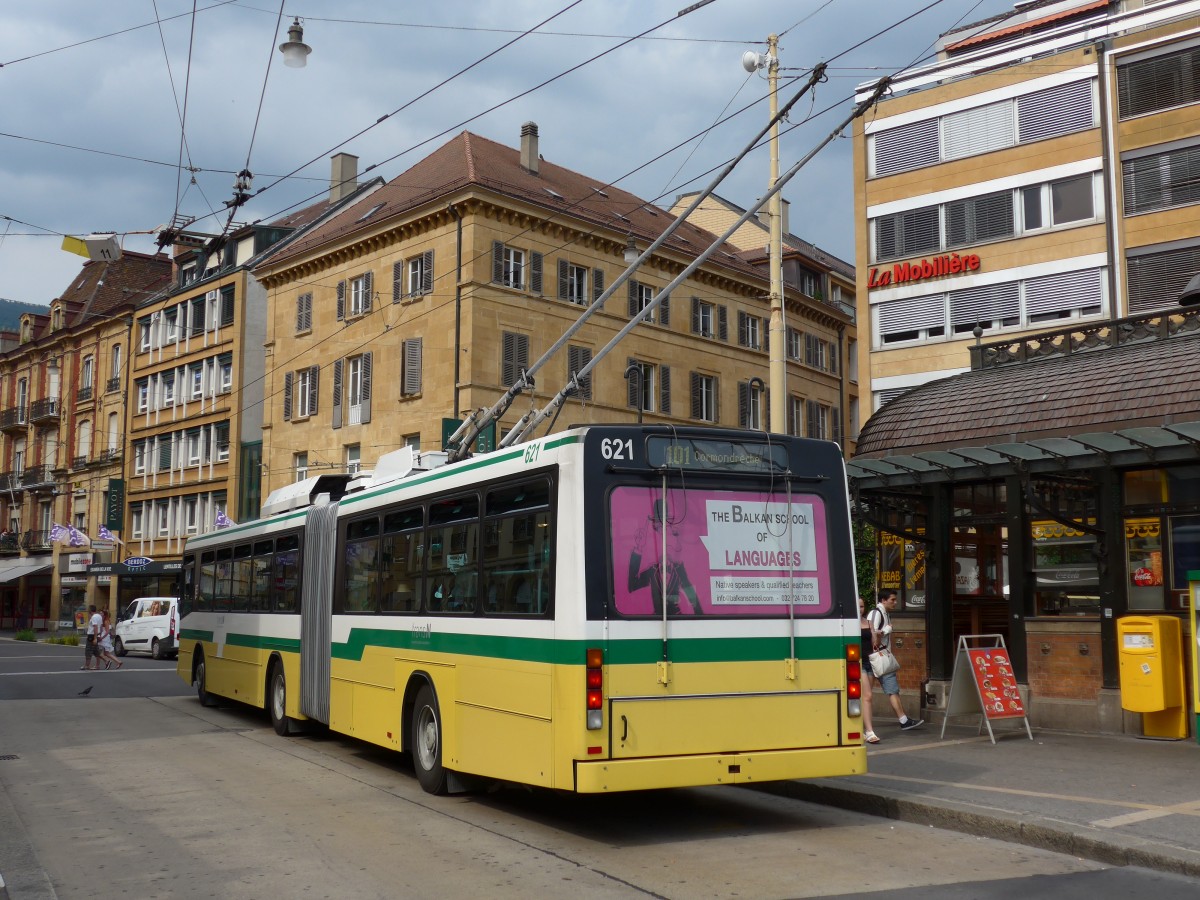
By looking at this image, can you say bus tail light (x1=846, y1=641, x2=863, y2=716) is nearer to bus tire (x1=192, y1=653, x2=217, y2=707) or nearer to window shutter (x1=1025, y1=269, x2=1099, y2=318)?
bus tire (x1=192, y1=653, x2=217, y2=707)

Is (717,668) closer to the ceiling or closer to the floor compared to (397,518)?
closer to the floor

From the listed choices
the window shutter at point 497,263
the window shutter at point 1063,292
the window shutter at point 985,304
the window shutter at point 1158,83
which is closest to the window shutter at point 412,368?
the window shutter at point 497,263

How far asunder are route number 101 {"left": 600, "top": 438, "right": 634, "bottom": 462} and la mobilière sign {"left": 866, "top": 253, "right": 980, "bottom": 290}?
82.4 feet

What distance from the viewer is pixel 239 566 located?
1886 centimetres

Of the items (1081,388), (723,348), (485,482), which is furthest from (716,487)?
(723,348)

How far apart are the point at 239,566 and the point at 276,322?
107 feet

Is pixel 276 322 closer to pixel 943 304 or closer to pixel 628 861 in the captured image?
pixel 943 304

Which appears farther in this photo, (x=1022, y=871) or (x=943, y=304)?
(x=943, y=304)

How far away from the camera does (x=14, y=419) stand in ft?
237

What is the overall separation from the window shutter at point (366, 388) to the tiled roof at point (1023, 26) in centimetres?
2136

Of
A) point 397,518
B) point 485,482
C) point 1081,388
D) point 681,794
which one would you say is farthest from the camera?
point 1081,388

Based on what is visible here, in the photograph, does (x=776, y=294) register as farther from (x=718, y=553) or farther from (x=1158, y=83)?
(x=1158, y=83)

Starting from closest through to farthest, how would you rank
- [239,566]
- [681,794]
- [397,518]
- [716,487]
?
1. [716,487]
2. [681,794]
3. [397,518]
4. [239,566]

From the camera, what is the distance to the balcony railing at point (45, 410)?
68062 millimetres
